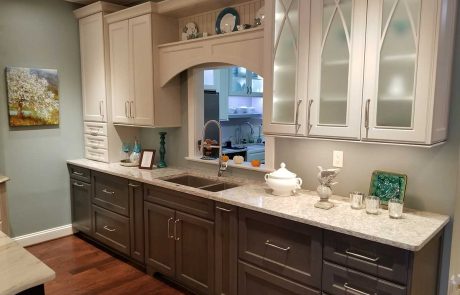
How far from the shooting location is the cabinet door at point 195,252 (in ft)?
8.71

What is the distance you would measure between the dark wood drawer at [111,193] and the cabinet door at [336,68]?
6.44ft

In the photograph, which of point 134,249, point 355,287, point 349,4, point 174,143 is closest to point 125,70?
point 174,143

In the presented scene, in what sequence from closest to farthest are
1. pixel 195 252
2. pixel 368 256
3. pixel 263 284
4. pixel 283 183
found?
pixel 368 256, pixel 263 284, pixel 283 183, pixel 195 252

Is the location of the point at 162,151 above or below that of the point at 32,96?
below

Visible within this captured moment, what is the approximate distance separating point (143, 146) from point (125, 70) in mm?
933

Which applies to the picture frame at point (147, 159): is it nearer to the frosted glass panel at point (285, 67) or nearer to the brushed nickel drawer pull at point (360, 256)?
the frosted glass panel at point (285, 67)

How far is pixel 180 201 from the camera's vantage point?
2846 mm

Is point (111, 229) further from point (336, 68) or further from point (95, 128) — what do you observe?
point (336, 68)

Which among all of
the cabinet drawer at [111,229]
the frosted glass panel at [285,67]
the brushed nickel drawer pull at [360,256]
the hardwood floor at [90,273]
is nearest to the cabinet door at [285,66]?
the frosted glass panel at [285,67]

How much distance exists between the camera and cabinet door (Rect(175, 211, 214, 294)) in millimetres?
2656

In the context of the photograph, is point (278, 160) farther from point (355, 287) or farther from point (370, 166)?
point (355, 287)

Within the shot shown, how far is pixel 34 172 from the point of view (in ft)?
13.0

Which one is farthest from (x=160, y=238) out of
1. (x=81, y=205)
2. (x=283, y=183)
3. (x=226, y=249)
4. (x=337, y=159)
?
(x=337, y=159)

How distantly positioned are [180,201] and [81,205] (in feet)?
5.97
